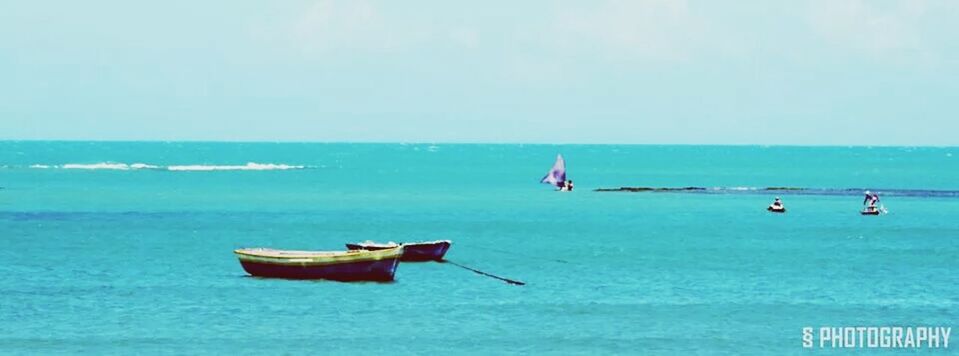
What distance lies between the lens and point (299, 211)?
395 feet

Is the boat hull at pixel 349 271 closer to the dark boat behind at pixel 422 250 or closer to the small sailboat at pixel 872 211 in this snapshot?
the dark boat behind at pixel 422 250

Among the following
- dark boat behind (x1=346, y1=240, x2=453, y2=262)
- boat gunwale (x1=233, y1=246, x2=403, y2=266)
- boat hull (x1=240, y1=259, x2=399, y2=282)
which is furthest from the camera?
dark boat behind (x1=346, y1=240, x2=453, y2=262)

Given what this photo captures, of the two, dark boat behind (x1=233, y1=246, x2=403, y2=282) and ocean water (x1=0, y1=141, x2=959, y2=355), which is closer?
ocean water (x1=0, y1=141, x2=959, y2=355)

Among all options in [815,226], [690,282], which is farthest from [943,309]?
[815,226]

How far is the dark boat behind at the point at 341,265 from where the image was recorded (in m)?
62.6

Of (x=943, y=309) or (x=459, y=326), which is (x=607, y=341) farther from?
(x=943, y=309)

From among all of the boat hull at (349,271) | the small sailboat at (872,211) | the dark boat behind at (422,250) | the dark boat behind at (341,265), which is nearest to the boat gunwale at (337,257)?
the dark boat behind at (341,265)

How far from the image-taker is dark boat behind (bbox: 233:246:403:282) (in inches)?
2464

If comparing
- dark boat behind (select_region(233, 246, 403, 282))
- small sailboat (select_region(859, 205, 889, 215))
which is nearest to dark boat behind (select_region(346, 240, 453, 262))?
dark boat behind (select_region(233, 246, 403, 282))

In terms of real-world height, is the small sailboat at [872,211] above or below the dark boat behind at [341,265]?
above

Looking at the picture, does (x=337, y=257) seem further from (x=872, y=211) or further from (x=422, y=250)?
(x=872, y=211)

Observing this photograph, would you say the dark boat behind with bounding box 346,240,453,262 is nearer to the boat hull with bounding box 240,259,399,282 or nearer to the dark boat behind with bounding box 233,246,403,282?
the dark boat behind with bounding box 233,246,403,282

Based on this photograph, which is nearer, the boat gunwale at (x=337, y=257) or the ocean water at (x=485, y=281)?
the ocean water at (x=485, y=281)

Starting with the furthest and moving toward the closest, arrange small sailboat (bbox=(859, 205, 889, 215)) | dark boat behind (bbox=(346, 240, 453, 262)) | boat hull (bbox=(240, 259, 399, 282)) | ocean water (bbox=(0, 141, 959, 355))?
small sailboat (bbox=(859, 205, 889, 215)), dark boat behind (bbox=(346, 240, 453, 262)), boat hull (bbox=(240, 259, 399, 282)), ocean water (bbox=(0, 141, 959, 355))
